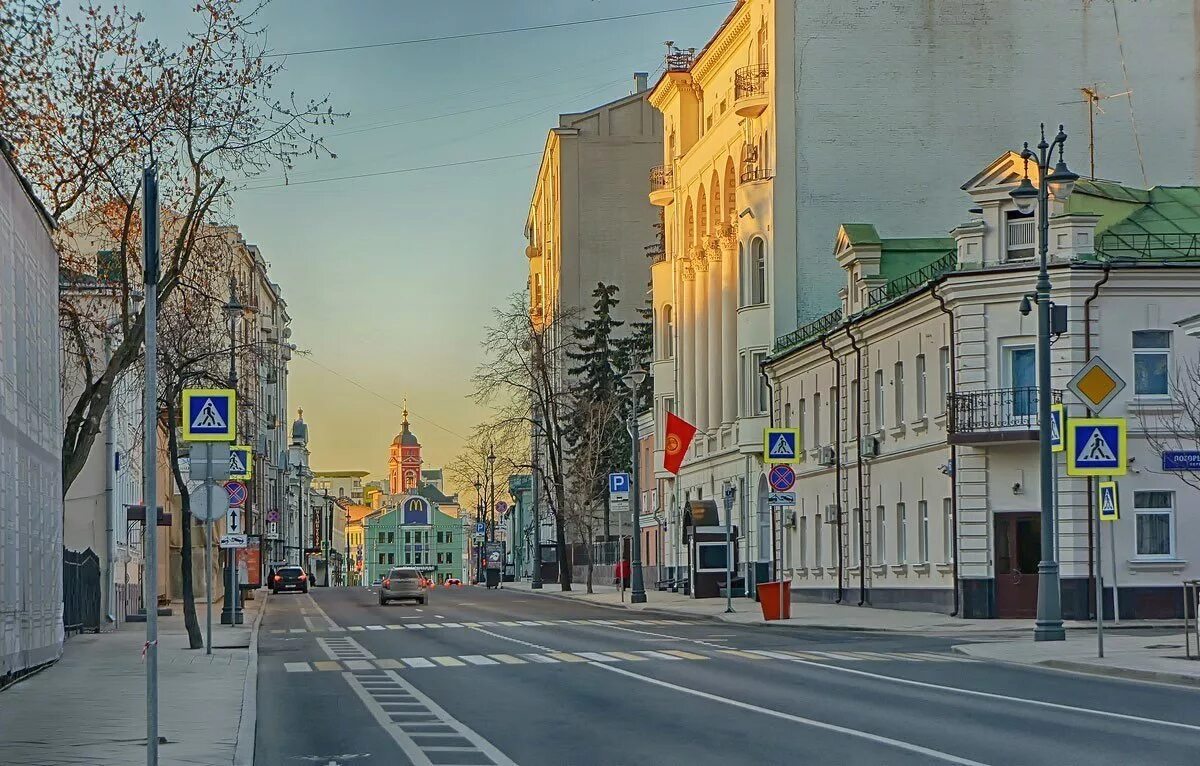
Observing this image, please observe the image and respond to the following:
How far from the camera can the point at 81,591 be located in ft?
136

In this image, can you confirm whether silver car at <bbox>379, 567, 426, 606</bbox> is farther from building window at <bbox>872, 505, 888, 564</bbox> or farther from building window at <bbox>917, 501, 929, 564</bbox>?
building window at <bbox>917, 501, 929, 564</bbox>

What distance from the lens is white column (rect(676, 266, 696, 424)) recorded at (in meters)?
74.4

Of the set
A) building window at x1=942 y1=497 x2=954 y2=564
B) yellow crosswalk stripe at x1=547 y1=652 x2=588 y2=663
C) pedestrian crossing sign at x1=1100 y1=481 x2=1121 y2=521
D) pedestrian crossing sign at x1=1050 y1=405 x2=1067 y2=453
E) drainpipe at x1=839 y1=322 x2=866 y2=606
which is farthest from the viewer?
drainpipe at x1=839 y1=322 x2=866 y2=606

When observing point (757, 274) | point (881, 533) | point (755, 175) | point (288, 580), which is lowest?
point (288, 580)

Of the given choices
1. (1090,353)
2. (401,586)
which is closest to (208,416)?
(1090,353)

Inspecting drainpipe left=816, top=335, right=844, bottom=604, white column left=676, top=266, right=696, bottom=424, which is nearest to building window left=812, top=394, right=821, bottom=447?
drainpipe left=816, top=335, right=844, bottom=604

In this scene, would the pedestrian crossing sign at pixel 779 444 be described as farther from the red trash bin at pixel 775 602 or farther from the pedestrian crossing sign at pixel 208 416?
the pedestrian crossing sign at pixel 208 416

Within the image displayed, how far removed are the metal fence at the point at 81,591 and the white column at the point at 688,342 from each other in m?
33.1

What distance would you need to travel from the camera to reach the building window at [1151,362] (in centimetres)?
4025

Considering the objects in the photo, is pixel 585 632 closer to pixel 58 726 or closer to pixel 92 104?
pixel 92 104

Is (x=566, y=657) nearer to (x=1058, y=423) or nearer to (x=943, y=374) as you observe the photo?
(x=1058, y=423)

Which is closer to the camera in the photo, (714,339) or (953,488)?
(953,488)

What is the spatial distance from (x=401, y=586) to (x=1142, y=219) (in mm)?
32258

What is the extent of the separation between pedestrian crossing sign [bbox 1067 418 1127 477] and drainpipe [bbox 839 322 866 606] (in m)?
23.1
